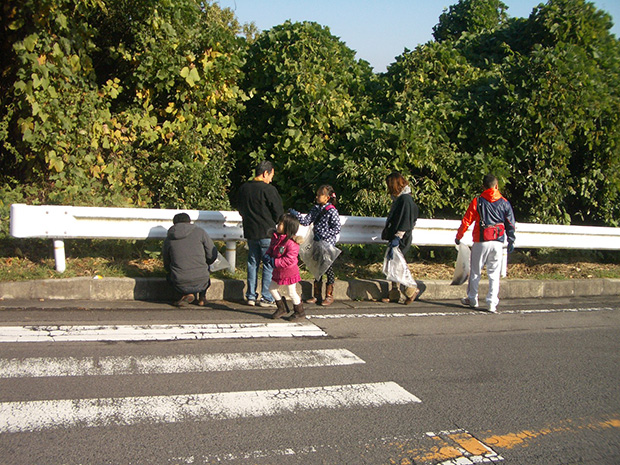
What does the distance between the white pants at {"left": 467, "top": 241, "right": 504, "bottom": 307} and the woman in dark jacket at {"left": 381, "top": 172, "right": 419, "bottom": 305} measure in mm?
845

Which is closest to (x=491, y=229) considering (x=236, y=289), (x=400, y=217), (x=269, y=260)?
(x=400, y=217)

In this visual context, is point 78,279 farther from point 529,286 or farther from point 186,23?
point 529,286

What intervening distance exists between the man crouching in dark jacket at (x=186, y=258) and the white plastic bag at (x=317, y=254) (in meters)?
1.32

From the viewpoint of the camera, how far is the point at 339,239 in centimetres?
810

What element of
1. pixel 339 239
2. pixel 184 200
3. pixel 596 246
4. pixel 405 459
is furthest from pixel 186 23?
pixel 405 459

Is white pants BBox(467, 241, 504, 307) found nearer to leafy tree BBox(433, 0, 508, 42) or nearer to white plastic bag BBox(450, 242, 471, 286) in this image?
white plastic bag BBox(450, 242, 471, 286)

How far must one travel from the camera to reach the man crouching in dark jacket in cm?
665

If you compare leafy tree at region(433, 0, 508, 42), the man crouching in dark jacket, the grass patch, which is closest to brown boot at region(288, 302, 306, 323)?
the man crouching in dark jacket

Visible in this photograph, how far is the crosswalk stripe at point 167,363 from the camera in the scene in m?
4.42

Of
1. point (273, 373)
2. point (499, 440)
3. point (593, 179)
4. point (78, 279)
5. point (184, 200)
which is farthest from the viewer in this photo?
point (593, 179)

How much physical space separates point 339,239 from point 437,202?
218 cm

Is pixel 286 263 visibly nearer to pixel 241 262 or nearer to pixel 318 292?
pixel 318 292

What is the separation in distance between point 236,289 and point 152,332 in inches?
79.1

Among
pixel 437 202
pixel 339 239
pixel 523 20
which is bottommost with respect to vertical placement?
pixel 339 239
